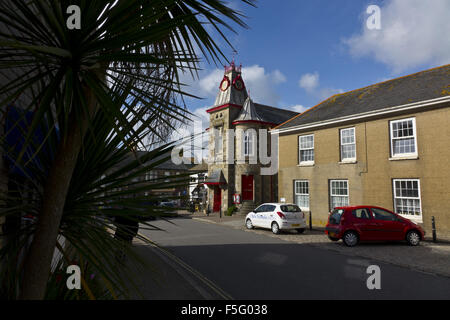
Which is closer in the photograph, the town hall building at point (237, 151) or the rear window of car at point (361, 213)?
the rear window of car at point (361, 213)

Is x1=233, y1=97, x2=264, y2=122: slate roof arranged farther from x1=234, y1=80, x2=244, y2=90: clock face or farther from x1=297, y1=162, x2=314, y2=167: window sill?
x1=297, y1=162, x2=314, y2=167: window sill

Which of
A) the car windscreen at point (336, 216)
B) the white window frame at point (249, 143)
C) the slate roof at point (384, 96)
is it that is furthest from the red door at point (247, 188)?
the car windscreen at point (336, 216)

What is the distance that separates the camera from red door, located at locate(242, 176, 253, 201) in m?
26.2

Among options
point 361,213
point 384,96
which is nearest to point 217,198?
point 384,96

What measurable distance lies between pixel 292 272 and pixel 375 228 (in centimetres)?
575

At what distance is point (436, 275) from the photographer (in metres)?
7.34

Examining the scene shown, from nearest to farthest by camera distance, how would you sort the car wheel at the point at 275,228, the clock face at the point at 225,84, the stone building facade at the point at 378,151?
the stone building facade at the point at 378,151, the car wheel at the point at 275,228, the clock face at the point at 225,84

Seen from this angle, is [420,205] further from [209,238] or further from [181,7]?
[181,7]

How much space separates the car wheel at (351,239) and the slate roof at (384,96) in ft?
24.3

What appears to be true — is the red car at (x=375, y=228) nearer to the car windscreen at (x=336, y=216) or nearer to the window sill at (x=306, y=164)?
the car windscreen at (x=336, y=216)

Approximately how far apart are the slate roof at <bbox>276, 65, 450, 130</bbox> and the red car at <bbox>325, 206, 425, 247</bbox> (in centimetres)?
634

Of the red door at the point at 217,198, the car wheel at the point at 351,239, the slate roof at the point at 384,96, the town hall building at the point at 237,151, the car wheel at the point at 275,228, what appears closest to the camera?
the car wheel at the point at 351,239

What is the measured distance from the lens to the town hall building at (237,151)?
2605 centimetres

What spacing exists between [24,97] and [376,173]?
15883mm
